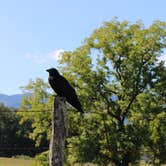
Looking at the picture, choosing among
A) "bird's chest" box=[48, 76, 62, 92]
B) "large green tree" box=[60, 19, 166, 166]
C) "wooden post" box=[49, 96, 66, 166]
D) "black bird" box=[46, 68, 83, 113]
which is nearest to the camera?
"wooden post" box=[49, 96, 66, 166]

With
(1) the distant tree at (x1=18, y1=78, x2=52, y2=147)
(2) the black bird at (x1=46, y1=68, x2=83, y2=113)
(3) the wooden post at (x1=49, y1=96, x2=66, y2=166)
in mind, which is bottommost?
(3) the wooden post at (x1=49, y1=96, x2=66, y2=166)

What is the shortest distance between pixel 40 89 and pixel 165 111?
8.84 meters

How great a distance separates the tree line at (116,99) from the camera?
30453 millimetres

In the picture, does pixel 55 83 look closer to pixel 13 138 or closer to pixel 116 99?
pixel 116 99

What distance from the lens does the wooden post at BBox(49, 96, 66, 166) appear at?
7.93 m

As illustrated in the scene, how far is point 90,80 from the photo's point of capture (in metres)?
32.4

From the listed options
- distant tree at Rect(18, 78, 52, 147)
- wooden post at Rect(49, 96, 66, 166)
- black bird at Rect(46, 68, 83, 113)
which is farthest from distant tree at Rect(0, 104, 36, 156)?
wooden post at Rect(49, 96, 66, 166)

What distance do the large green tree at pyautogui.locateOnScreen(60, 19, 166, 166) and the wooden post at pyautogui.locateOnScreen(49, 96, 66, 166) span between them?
837 inches

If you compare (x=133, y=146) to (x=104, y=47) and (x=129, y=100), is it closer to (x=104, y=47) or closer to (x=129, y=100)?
(x=129, y=100)

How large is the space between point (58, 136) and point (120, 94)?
24.4 m

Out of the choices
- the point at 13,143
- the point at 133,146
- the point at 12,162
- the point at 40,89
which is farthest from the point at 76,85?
the point at 13,143

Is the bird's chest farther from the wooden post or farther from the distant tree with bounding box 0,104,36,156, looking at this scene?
the distant tree with bounding box 0,104,36,156

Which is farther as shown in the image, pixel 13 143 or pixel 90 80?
pixel 13 143

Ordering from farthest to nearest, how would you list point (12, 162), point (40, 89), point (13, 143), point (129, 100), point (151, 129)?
point (13, 143) < point (12, 162) < point (40, 89) < point (129, 100) < point (151, 129)
